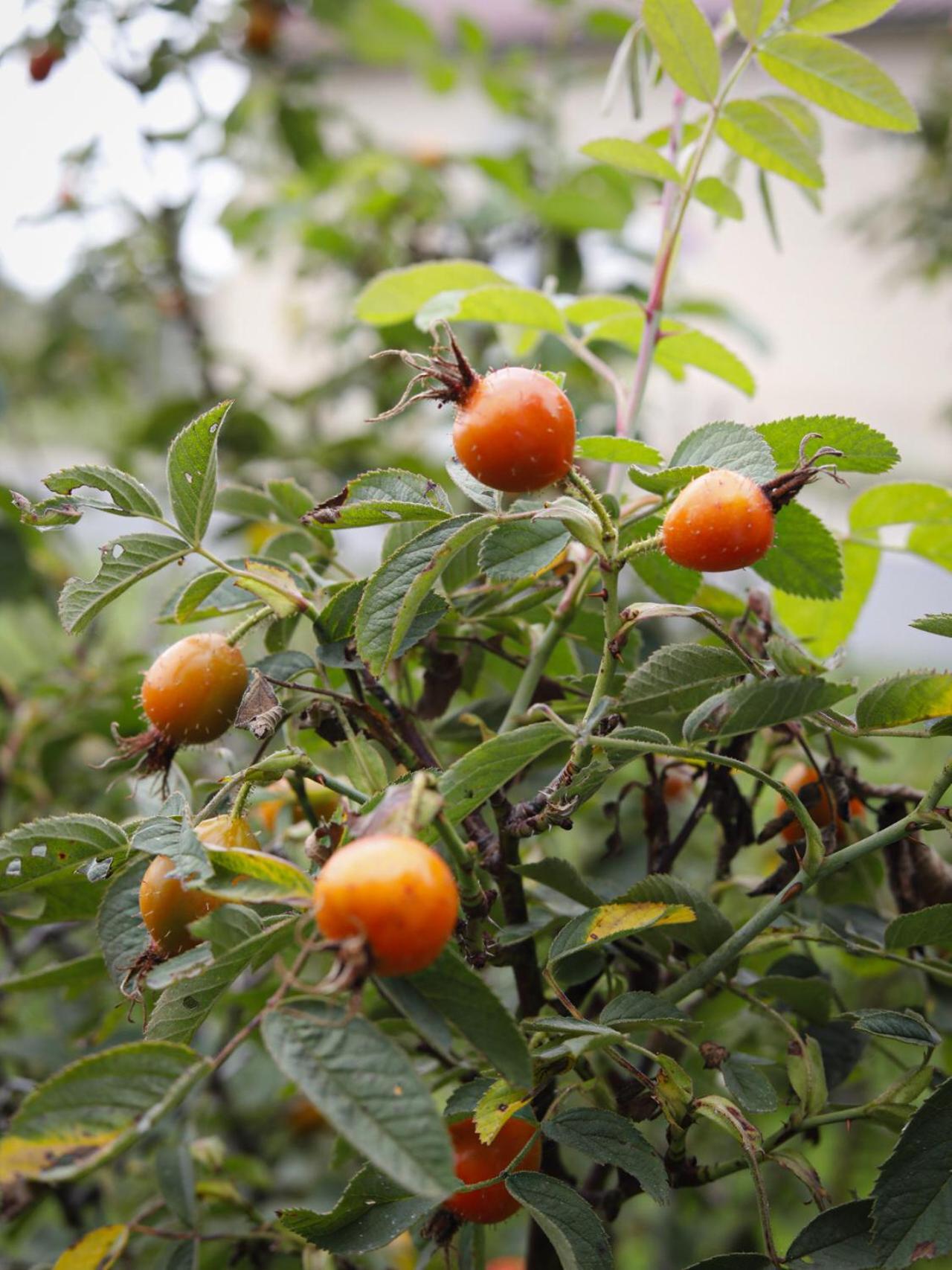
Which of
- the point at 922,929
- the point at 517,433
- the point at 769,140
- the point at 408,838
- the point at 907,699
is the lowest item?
the point at 922,929

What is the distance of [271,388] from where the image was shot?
2395mm

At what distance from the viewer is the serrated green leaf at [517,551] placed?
631 millimetres

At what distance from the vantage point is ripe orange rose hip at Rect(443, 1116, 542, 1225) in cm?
64

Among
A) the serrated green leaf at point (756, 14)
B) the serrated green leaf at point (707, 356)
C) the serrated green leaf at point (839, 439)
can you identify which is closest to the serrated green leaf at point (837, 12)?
the serrated green leaf at point (756, 14)

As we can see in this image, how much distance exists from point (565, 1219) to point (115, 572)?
0.45 metres

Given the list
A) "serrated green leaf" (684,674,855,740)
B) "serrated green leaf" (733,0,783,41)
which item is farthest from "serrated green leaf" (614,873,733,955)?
"serrated green leaf" (733,0,783,41)

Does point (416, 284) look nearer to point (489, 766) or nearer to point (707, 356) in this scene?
point (707, 356)

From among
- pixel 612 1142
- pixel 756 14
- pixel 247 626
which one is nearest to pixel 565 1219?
pixel 612 1142

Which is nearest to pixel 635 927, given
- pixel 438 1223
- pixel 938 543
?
pixel 438 1223

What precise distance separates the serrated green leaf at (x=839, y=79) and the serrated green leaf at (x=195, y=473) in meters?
0.56

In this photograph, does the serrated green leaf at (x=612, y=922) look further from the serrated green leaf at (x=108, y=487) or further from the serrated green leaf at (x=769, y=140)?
the serrated green leaf at (x=769, y=140)

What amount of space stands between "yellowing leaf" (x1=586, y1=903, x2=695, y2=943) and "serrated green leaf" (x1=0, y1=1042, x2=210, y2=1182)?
24cm

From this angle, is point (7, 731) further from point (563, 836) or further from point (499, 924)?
point (499, 924)

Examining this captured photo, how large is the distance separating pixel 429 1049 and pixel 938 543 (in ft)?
1.91
